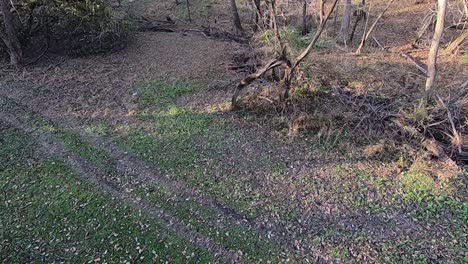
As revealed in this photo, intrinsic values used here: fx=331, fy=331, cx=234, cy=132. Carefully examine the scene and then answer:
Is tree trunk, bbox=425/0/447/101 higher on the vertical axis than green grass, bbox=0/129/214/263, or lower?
higher

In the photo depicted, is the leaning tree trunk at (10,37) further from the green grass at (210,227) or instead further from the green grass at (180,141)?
the green grass at (210,227)

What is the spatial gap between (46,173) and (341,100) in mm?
5708

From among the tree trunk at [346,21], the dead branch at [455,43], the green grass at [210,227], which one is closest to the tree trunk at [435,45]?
the green grass at [210,227]

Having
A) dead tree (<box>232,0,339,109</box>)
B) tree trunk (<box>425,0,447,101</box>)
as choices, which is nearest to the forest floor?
dead tree (<box>232,0,339,109</box>)

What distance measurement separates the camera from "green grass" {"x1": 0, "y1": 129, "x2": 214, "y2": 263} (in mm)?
4145

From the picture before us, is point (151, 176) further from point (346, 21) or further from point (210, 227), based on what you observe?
point (346, 21)

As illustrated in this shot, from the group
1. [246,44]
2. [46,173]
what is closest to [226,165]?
[46,173]

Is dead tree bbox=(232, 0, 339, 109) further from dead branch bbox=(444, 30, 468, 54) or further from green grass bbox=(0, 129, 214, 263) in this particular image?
dead branch bbox=(444, 30, 468, 54)

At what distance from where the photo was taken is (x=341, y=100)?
6.97 meters

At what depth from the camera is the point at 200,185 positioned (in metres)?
5.23

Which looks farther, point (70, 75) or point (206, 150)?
point (70, 75)

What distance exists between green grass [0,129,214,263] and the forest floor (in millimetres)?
16

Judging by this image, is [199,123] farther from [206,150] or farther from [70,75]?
[70,75]

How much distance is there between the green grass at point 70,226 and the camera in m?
4.14
